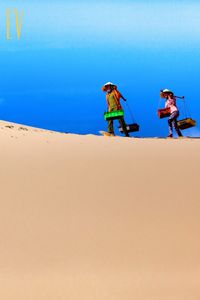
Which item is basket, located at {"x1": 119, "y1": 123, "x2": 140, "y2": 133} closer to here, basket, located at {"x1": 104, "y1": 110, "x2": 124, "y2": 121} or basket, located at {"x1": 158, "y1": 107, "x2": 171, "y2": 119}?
basket, located at {"x1": 104, "y1": 110, "x2": 124, "y2": 121}

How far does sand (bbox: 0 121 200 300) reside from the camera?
6000 mm

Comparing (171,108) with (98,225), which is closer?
(98,225)

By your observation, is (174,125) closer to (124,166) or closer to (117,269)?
(124,166)

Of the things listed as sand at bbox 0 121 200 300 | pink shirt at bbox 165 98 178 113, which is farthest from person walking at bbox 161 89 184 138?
sand at bbox 0 121 200 300

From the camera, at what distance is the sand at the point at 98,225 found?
6.00m

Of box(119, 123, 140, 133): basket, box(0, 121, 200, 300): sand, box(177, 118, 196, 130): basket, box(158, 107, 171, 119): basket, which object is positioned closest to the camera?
box(0, 121, 200, 300): sand

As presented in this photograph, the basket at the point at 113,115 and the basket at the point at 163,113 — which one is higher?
the basket at the point at 163,113

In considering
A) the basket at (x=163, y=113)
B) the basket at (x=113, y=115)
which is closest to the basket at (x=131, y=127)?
the basket at (x=113, y=115)

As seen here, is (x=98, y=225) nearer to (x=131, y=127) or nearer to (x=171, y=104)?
(x=131, y=127)

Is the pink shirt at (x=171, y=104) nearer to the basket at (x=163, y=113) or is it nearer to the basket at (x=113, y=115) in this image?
the basket at (x=163, y=113)

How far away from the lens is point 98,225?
23.7ft

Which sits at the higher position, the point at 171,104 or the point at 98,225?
the point at 171,104

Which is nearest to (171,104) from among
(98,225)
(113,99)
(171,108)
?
(171,108)

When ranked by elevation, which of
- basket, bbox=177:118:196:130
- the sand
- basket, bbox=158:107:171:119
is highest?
basket, bbox=158:107:171:119
